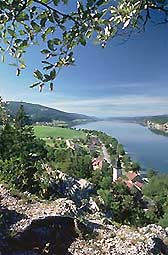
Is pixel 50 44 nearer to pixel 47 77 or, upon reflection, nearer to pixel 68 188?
pixel 47 77

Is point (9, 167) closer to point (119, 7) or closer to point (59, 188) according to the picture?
point (59, 188)

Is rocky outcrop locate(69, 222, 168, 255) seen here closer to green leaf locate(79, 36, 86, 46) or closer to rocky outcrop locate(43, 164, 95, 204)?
rocky outcrop locate(43, 164, 95, 204)

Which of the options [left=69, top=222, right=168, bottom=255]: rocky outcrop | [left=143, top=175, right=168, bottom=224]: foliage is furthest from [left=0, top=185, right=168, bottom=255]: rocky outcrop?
[left=143, top=175, right=168, bottom=224]: foliage

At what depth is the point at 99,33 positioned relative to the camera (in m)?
1.67

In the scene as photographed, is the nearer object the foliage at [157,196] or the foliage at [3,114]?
the foliage at [3,114]

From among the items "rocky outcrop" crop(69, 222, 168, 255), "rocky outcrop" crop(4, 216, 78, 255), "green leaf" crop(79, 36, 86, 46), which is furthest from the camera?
"rocky outcrop" crop(69, 222, 168, 255)

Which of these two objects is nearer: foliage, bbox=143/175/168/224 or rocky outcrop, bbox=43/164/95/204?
rocky outcrop, bbox=43/164/95/204

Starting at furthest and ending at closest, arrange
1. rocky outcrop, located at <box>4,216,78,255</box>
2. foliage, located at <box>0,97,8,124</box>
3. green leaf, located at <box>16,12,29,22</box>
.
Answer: rocky outcrop, located at <box>4,216,78,255</box>
foliage, located at <box>0,97,8,124</box>
green leaf, located at <box>16,12,29,22</box>

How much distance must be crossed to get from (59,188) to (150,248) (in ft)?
18.4

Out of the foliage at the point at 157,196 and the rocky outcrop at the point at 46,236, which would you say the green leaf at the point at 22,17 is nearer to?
the rocky outcrop at the point at 46,236

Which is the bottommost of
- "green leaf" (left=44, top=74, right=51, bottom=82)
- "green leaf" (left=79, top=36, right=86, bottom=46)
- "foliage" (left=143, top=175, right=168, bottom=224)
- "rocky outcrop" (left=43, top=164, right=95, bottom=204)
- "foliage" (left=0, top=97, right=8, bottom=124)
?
"foliage" (left=143, top=175, right=168, bottom=224)

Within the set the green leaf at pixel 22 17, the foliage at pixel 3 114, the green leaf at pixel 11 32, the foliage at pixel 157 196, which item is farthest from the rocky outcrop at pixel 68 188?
the foliage at pixel 157 196

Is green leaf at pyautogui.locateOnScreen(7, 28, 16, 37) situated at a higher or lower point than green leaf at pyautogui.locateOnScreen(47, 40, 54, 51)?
higher

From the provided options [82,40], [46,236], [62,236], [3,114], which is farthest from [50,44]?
[62,236]
